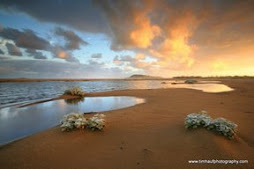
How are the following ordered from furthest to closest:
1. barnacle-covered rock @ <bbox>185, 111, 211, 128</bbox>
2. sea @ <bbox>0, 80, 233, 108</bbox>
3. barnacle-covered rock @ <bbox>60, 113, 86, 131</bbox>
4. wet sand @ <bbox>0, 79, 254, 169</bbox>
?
sea @ <bbox>0, 80, 233, 108</bbox>, barnacle-covered rock @ <bbox>60, 113, 86, 131</bbox>, barnacle-covered rock @ <bbox>185, 111, 211, 128</bbox>, wet sand @ <bbox>0, 79, 254, 169</bbox>

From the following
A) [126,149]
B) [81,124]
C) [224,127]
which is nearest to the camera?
[126,149]

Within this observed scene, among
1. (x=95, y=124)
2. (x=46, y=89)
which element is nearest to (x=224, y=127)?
(x=95, y=124)

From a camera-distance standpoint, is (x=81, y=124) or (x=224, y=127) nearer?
(x=224, y=127)

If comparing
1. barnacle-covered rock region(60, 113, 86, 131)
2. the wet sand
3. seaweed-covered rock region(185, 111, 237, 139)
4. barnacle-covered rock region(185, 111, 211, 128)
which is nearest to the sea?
barnacle-covered rock region(60, 113, 86, 131)

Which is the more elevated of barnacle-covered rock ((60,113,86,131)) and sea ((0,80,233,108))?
barnacle-covered rock ((60,113,86,131))

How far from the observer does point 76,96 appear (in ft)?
59.5

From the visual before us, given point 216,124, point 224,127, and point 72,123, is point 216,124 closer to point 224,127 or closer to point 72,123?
point 224,127

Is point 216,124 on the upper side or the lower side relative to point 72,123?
upper

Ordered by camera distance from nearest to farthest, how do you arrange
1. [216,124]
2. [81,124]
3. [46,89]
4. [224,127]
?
[224,127] → [216,124] → [81,124] → [46,89]

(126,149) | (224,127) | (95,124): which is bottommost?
(126,149)

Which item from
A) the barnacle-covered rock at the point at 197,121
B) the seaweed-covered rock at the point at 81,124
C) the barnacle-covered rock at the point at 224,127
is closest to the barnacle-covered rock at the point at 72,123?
the seaweed-covered rock at the point at 81,124

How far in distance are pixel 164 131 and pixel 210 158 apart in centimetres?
186

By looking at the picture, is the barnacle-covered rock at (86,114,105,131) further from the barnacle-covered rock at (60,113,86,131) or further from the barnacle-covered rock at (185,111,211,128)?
the barnacle-covered rock at (185,111,211,128)

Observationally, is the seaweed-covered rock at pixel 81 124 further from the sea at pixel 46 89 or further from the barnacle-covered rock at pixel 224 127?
the sea at pixel 46 89
